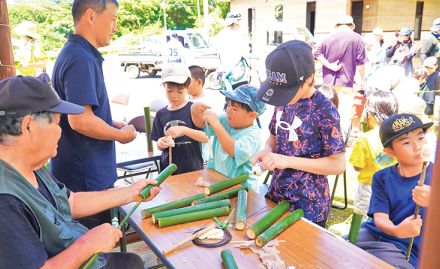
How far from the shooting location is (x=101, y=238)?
5.46ft

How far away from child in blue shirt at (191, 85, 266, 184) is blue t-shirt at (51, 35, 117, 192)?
0.73 meters

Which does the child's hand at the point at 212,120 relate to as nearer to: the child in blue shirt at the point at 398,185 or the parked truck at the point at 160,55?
the child in blue shirt at the point at 398,185

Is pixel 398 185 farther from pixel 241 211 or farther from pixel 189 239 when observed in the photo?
pixel 189 239

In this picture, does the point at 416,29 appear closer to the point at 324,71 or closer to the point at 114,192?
the point at 324,71

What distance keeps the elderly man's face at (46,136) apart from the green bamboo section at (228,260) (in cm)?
88

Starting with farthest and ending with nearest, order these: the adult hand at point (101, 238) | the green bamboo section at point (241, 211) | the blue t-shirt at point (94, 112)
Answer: the blue t-shirt at point (94, 112) → the green bamboo section at point (241, 211) → the adult hand at point (101, 238)

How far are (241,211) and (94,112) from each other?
120 centimetres

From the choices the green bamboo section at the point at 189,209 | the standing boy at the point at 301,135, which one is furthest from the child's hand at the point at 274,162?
the green bamboo section at the point at 189,209

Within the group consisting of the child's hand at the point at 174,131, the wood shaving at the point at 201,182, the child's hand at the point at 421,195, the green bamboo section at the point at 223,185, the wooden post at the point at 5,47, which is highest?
the wooden post at the point at 5,47

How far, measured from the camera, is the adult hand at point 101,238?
1.63 meters

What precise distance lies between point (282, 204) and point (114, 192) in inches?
38.1

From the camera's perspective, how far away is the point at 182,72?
126 inches

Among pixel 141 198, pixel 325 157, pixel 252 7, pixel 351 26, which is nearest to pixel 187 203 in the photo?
pixel 141 198

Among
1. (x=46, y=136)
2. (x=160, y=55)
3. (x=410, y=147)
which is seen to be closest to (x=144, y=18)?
(x=160, y=55)
